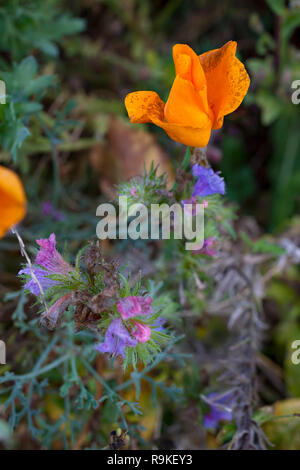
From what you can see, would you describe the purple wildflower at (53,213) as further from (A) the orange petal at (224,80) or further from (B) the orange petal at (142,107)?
(A) the orange petal at (224,80)

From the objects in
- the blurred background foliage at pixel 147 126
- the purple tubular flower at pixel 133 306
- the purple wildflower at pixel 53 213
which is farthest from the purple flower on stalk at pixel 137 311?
the purple wildflower at pixel 53 213

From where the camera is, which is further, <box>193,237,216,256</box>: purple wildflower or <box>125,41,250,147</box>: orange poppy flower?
<box>193,237,216,256</box>: purple wildflower

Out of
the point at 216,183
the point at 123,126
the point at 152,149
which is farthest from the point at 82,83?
the point at 216,183

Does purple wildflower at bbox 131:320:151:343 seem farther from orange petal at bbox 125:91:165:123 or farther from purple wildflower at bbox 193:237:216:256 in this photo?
orange petal at bbox 125:91:165:123

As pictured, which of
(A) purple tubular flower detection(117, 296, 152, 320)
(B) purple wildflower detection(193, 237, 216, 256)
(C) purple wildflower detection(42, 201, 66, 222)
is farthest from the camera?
(C) purple wildflower detection(42, 201, 66, 222)

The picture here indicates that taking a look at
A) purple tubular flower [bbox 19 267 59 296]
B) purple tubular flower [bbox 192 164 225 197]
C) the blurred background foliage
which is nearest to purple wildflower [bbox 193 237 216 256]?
purple tubular flower [bbox 192 164 225 197]
